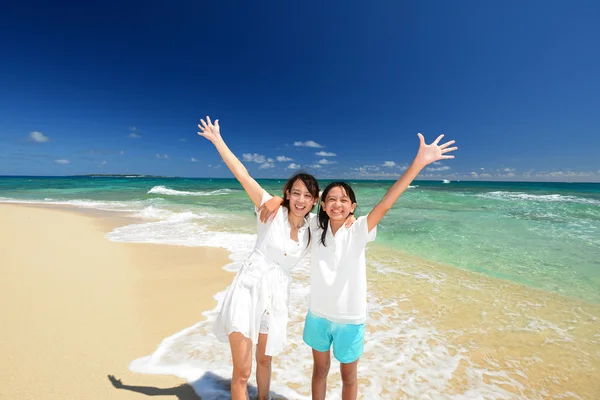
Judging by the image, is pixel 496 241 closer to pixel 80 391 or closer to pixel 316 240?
pixel 316 240

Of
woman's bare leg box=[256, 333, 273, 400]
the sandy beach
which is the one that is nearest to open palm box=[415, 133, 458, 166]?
woman's bare leg box=[256, 333, 273, 400]

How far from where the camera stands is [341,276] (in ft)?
7.98

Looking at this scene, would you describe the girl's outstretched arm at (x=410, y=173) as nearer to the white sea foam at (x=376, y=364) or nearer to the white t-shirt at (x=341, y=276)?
the white t-shirt at (x=341, y=276)

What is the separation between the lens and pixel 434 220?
626 inches

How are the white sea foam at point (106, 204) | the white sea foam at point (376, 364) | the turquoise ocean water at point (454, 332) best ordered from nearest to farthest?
the white sea foam at point (376, 364), the turquoise ocean water at point (454, 332), the white sea foam at point (106, 204)

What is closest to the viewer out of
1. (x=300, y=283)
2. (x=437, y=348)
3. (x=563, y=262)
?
(x=437, y=348)

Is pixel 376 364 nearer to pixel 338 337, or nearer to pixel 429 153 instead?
pixel 338 337

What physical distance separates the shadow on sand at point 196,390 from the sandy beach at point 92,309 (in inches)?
0.6

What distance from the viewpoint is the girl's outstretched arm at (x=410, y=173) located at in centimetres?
244

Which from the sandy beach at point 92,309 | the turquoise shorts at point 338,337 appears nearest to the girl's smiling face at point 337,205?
the turquoise shorts at point 338,337

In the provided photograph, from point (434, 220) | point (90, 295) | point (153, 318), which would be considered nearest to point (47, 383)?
point (153, 318)

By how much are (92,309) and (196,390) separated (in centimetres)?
265

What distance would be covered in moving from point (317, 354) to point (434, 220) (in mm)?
15228

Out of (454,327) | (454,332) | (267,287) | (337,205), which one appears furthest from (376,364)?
(337,205)
